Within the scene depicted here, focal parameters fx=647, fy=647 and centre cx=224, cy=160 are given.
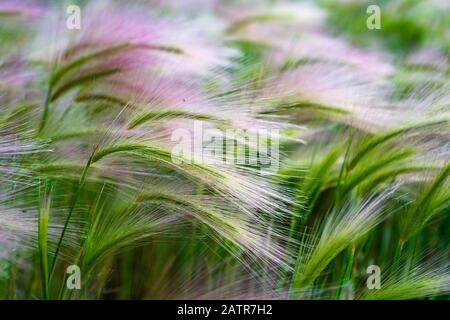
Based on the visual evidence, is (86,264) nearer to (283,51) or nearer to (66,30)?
(66,30)

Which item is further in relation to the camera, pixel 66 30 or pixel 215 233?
pixel 66 30

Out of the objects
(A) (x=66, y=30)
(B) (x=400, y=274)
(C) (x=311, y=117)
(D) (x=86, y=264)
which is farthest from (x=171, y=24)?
(B) (x=400, y=274)

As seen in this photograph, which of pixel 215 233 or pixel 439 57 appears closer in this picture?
pixel 215 233

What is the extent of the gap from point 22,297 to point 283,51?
0.65 m

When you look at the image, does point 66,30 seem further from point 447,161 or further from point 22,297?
point 447,161

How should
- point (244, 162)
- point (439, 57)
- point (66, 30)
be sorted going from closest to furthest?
point (244, 162) → point (66, 30) → point (439, 57)

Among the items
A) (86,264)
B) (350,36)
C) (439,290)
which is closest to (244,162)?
(86,264)

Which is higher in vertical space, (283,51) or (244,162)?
(283,51)

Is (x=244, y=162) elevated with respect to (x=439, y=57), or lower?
lower

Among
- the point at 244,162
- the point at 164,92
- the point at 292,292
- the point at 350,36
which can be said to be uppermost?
the point at 350,36

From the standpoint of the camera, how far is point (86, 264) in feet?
2.81

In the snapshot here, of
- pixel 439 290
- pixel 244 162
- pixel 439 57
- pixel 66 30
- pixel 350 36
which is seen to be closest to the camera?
pixel 244 162

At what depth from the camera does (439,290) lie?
3.06 ft

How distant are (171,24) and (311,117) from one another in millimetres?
280
